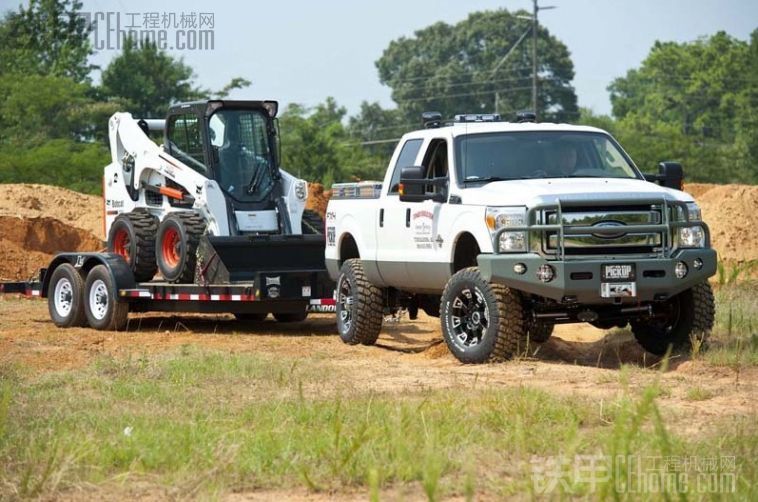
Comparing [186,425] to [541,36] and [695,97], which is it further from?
[695,97]

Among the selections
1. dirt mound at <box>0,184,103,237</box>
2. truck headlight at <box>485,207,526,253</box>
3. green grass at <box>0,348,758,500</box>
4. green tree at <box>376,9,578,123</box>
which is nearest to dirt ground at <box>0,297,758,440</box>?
Result: green grass at <box>0,348,758,500</box>

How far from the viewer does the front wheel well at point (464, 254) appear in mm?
14531

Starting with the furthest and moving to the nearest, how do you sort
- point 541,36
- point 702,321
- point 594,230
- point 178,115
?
point 541,36, point 178,115, point 702,321, point 594,230

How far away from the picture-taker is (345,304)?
54.6 ft

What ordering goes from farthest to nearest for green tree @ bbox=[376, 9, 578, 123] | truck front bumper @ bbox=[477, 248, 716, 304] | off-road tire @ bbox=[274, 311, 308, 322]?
1. green tree @ bbox=[376, 9, 578, 123]
2. off-road tire @ bbox=[274, 311, 308, 322]
3. truck front bumper @ bbox=[477, 248, 716, 304]

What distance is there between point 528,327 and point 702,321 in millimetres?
1623

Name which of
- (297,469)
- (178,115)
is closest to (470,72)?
(178,115)

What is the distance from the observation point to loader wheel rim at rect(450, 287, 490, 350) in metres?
13.8

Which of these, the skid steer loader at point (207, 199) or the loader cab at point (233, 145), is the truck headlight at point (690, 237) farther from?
the loader cab at point (233, 145)

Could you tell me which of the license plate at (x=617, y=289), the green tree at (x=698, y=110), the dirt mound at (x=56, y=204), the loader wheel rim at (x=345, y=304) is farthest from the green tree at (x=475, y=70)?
the license plate at (x=617, y=289)

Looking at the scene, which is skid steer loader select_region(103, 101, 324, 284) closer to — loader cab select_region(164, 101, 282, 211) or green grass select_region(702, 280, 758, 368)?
loader cab select_region(164, 101, 282, 211)

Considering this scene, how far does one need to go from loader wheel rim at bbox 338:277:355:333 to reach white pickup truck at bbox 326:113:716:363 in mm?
180

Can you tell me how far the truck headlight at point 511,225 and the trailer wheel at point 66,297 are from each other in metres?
8.02

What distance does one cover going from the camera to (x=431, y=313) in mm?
16469
